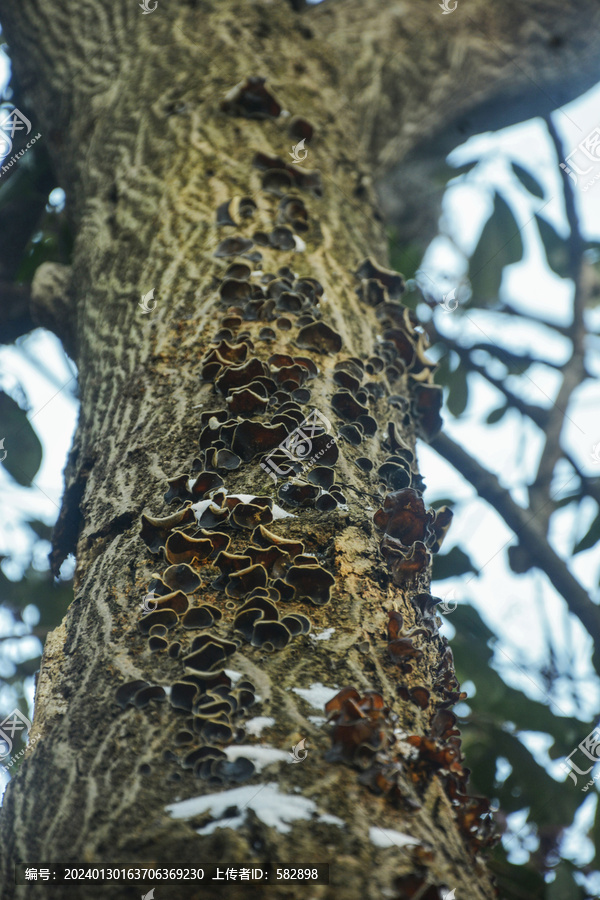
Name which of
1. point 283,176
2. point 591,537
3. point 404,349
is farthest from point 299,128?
point 591,537

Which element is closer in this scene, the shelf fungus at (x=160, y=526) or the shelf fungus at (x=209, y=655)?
the shelf fungus at (x=209, y=655)

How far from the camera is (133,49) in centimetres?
287

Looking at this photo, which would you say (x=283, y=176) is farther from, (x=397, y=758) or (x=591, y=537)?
(x=591, y=537)

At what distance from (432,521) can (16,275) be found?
9.53ft

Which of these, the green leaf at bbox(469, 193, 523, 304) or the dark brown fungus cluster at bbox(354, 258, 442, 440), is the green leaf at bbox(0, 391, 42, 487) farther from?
the green leaf at bbox(469, 193, 523, 304)

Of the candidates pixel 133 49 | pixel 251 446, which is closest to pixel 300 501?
pixel 251 446

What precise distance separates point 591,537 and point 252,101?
285cm

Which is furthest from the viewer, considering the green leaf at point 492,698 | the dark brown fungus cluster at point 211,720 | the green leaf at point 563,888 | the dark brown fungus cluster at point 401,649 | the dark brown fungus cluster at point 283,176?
the green leaf at point 492,698

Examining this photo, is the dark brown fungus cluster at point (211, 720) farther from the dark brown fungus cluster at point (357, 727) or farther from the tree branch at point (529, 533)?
the tree branch at point (529, 533)

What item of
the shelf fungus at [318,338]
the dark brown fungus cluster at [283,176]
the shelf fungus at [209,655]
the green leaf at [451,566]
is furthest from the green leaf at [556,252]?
→ the shelf fungus at [209,655]

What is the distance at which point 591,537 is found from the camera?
12.7ft

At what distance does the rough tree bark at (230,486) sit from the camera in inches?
42.5

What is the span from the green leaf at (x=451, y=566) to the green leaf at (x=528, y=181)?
8.65ft

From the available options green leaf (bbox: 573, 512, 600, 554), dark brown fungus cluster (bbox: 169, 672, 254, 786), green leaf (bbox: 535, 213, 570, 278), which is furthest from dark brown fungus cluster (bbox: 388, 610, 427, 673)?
green leaf (bbox: 535, 213, 570, 278)
